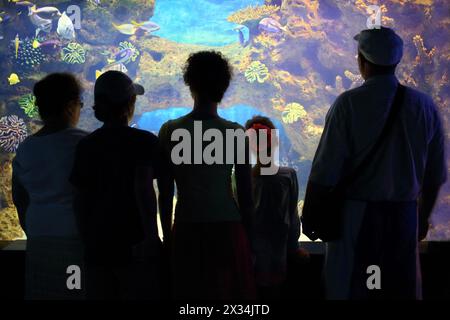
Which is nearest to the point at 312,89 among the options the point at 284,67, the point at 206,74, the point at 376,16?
the point at 284,67

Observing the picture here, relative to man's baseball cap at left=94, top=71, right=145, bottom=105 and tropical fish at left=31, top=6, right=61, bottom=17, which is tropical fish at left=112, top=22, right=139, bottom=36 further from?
man's baseball cap at left=94, top=71, right=145, bottom=105

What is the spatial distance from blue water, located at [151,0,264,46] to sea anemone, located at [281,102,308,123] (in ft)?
11.0

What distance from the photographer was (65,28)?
11.7 meters

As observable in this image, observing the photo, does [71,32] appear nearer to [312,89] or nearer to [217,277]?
[312,89]

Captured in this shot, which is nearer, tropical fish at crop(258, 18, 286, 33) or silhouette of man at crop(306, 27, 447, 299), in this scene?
silhouette of man at crop(306, 27, 447, 299)

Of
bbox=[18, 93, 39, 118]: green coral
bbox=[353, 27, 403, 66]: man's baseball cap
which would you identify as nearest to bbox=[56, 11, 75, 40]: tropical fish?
bbox=[18, 93, 39, 118]: green coral

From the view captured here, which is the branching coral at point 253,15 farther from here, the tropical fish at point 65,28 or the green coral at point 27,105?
the green coral at point 27,105

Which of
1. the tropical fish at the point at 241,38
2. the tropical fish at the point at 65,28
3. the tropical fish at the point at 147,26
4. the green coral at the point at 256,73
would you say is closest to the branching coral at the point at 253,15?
the tropical fish at the point at 241,38

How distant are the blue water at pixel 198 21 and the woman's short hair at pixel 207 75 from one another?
12.5 m

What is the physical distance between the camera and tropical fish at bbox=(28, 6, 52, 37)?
37.5 feet

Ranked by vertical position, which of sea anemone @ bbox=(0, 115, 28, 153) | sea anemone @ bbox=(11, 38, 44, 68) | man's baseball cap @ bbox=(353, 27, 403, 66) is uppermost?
sea anemone @ bbox=(11, 38, 44, 68)

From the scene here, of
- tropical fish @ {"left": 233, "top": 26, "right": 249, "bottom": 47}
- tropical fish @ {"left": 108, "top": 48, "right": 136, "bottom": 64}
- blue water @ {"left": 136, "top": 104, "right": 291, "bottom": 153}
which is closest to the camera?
tropical fish @ {"left": 108, "top": 48, "right": 136, "bottom": 64}

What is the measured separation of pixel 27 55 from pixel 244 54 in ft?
18.4
